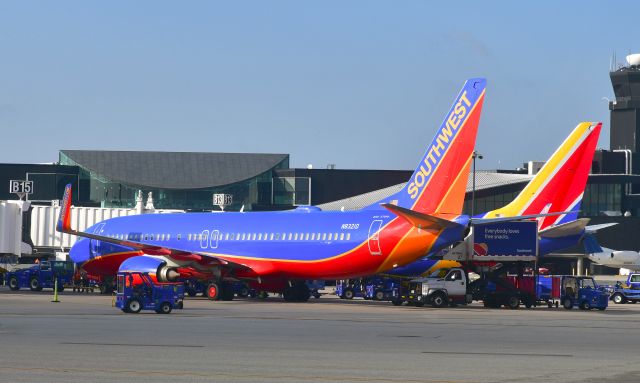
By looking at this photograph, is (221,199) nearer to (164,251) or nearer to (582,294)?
(164,251)

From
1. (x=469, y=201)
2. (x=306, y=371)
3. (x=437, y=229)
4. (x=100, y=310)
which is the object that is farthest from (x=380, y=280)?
(x=469, y=201)

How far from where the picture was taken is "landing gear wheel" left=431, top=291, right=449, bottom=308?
5362 centimetres

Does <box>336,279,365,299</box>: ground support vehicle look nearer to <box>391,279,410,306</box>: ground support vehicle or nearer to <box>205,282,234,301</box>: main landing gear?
<box>391,279,410,306</box>: ground support vehicle

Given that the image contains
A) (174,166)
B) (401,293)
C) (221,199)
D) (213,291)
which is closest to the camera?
(401,293)

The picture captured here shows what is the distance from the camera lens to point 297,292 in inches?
2293

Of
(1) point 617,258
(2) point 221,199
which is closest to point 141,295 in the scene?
(1) point 617,258

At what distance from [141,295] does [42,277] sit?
27.1 metres

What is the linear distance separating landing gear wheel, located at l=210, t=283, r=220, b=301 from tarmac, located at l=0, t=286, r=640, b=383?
36.2 ft

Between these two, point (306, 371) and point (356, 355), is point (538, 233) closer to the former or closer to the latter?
point (356, 355)

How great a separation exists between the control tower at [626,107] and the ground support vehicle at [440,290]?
96847 millimetres

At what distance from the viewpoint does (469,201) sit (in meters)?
116

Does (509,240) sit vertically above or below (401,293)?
above

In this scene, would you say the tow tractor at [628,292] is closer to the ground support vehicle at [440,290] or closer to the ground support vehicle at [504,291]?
the ground support vehicle at [504,291]

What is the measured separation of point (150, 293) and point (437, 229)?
523 inches
